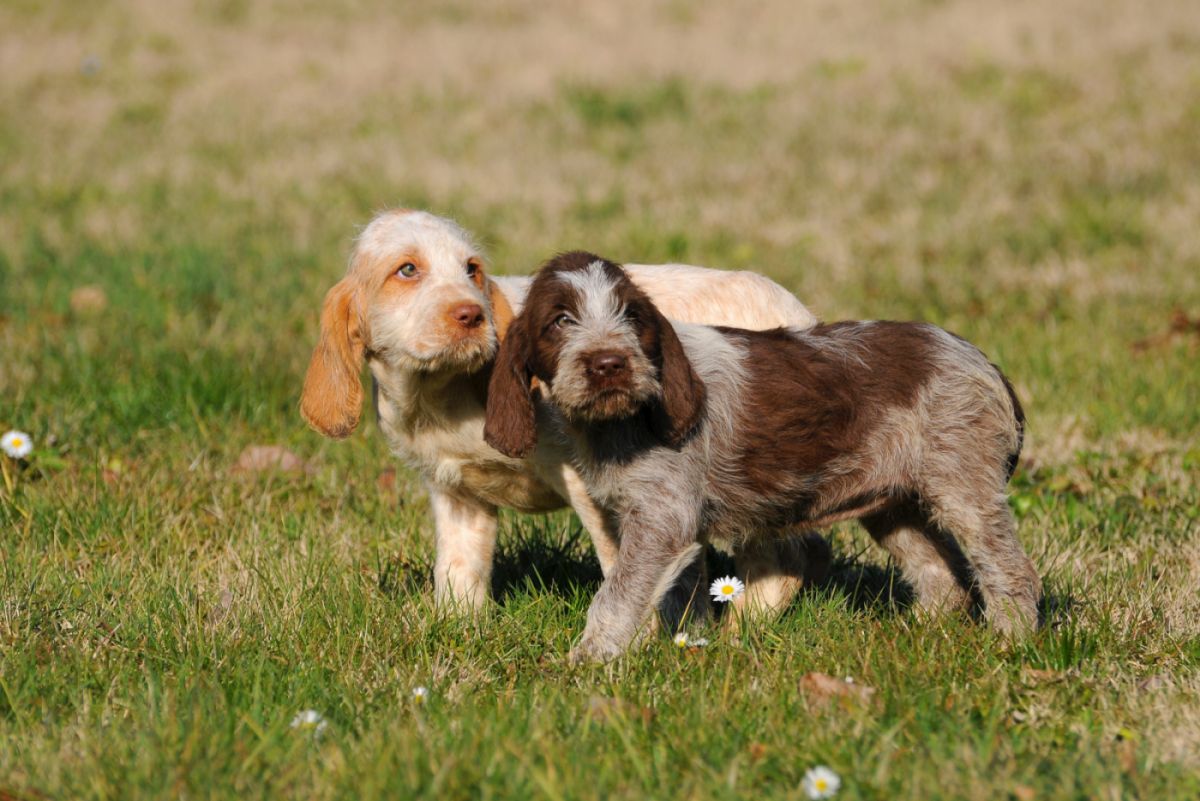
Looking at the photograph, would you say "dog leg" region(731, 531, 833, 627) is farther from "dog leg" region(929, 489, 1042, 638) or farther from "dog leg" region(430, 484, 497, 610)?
"dog leg" region(430, 484, 497, 610)

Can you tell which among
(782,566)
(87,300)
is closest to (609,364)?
(782,566)

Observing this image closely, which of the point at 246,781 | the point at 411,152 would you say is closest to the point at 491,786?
the point at 246,781

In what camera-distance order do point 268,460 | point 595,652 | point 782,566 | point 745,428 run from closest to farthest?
point 595,652
point 745,428
point 782,566
point 268,460

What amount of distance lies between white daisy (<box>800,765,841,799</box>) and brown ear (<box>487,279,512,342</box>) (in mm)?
2206

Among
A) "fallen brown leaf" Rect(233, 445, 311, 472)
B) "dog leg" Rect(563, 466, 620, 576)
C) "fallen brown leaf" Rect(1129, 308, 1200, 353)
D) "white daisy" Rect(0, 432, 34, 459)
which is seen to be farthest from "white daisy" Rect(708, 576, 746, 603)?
"fallen brown leaf" Rect(1129, 308, 1200, 353)

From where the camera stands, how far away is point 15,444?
655cm

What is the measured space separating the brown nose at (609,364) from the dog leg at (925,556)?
1.59 meters

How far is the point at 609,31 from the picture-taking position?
20.1m

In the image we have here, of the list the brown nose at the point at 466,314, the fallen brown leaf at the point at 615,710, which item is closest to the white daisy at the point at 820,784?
the fallen brown leaf at the point at 615,710

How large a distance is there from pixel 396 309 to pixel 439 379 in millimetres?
301

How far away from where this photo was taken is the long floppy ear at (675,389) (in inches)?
180

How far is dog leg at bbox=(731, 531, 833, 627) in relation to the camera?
5.59 m

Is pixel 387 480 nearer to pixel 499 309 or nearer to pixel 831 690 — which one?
pixel 499 309

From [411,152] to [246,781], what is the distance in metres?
12.4
